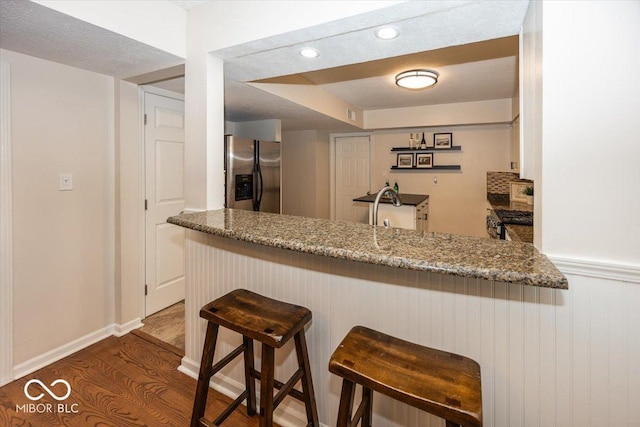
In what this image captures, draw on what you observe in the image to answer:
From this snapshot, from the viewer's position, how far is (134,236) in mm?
2627

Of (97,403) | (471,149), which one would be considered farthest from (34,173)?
(471,149)

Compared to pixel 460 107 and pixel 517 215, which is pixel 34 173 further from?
pixel 460 107

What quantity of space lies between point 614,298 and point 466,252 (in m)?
0.47

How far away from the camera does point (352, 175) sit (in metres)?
5.67

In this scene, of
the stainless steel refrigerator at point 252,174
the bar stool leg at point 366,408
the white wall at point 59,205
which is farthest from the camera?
the stainless steel refrigerator at point 252,174

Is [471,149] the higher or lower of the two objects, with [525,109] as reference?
higher

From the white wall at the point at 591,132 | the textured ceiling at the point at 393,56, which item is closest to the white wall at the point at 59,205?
the textured ceiling at the point at 393,56

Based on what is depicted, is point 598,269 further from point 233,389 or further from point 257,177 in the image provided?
point 257,177

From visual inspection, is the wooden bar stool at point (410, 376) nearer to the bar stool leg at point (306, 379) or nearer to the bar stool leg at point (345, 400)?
the bar stool leg at point (345, 400)

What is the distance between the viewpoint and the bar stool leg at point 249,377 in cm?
162

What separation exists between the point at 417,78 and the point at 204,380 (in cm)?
293

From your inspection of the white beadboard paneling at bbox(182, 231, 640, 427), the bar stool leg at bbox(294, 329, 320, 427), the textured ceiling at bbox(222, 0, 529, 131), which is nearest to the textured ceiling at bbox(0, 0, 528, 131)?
the textured ceiling at bbox(222, 0, 529, 131)

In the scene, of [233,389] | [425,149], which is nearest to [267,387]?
[233,389]

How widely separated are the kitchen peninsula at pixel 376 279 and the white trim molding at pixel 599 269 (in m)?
0.08
